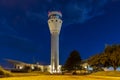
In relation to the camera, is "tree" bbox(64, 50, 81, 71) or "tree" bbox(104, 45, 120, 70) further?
"tree" bbox(64, 50, 81, 71)

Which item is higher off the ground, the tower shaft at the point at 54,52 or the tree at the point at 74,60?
the tower shaft at the point at 54,52

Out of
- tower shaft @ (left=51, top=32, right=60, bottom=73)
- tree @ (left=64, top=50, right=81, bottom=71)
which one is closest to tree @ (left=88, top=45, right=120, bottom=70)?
tree @ (left=64, top=50, right=81, bottom=71)

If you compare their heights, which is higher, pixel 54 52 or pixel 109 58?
pixel 54 52

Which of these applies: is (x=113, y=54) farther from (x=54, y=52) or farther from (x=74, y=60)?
(x=54, y=52)

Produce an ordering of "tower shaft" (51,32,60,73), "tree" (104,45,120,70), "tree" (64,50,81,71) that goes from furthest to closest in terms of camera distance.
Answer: "tower shaft" (51,32,60,73) < "tree" (64,50,81,71) < "tree" (104,45,120,70)

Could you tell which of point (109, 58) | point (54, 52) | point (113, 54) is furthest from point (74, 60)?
point (54, 52)

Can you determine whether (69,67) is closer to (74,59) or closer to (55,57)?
(74,59)

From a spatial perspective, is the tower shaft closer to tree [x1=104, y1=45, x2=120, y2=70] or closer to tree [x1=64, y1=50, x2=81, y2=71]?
tree [x1=64, y1=50, x2=81, y2=71]

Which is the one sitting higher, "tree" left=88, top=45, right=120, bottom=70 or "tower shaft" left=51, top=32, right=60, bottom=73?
"tower shaft" left=51, top=32, right=60, bottom=73

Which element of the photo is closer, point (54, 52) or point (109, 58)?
point (109, 58)

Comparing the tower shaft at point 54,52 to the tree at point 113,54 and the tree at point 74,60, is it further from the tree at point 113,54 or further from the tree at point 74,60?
the tree at point 113,54

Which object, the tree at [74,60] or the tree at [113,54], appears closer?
the tree at [113,54]

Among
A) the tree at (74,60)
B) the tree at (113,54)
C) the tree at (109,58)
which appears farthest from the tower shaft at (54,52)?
the tree at (113,54)

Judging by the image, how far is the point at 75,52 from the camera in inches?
4208
